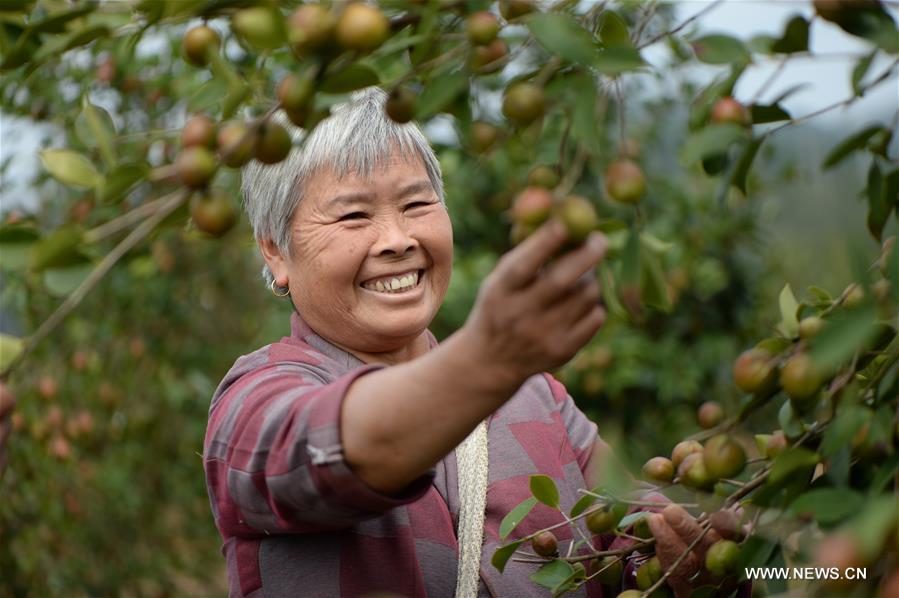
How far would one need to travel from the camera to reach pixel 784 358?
1070 mm

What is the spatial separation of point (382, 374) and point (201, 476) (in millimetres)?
4057

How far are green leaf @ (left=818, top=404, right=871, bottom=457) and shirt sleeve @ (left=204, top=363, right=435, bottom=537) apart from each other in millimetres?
390

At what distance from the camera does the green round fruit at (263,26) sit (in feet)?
3.06

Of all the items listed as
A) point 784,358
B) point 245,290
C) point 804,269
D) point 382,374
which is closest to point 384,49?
point 382,374

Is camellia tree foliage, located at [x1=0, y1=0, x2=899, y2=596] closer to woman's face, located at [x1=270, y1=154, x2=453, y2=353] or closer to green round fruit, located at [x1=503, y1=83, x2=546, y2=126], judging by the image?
green round fruit, located at [x1=503, y1=83, x2=546, y2=126]

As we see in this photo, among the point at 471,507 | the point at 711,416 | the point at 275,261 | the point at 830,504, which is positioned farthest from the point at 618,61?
the point at 275,261

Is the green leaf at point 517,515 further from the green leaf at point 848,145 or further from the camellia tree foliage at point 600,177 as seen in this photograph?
the green leaf at point 848,145

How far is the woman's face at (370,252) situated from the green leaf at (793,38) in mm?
749

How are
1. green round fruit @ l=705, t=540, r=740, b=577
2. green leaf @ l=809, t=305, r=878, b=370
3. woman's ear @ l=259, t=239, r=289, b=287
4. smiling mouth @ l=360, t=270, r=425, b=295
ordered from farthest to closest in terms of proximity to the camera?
1. woman's ear @ l=259, t=239, r=289, b=287
2. smiling mouth @ l=360, t=270, r=425, b=295
3. green round fruit @ l=705, t=540, r=740, b=577
4. green leaf @ l=809, t=305, r=878, b=370

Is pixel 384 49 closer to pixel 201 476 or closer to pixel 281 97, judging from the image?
pixel 281 97

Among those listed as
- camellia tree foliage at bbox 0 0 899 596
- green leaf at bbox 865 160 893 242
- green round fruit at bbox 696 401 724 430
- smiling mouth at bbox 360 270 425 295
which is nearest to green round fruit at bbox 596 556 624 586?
camellia tree foliage at bbox 0 0 899 596

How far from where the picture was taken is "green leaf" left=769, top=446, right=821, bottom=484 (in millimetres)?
1042

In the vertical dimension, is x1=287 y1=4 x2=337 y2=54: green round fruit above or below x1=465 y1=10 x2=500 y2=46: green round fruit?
above

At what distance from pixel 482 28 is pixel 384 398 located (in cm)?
35
